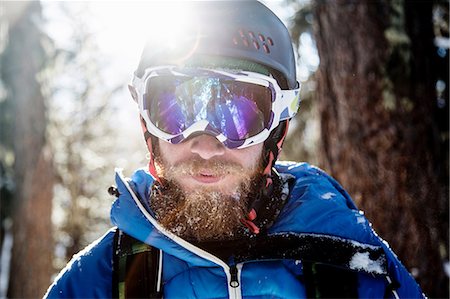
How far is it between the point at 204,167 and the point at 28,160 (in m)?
7.03

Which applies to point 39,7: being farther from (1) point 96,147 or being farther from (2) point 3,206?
(1) point 96,147

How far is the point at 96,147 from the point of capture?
16.8 meters

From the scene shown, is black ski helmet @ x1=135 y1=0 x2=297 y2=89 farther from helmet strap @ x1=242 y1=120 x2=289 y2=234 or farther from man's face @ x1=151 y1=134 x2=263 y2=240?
man's face @ x1=151 y1=134 x2=263 y2=240

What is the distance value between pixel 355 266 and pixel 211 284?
0.61 metres

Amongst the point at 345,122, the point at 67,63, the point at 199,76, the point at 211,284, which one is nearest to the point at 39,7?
the point at 67,63

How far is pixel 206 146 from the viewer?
2.25m

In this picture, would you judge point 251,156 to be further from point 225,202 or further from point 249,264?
point 249,264

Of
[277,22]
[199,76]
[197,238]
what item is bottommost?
[197,238]

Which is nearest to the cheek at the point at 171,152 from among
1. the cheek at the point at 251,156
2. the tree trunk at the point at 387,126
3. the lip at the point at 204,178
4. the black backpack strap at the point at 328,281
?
the lip at the point at 204,178

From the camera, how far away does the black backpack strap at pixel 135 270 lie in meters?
1.99

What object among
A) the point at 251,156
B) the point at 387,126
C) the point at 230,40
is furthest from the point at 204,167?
the point at 387,126

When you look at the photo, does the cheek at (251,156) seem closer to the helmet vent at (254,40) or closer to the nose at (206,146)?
the nose at (206,146)

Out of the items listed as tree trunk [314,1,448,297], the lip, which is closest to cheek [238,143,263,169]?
the lip

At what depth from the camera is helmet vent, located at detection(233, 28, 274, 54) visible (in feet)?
7.94
